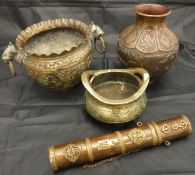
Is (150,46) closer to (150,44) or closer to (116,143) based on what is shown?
(150,44)

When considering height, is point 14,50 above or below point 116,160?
above

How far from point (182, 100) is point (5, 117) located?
0.85 meters

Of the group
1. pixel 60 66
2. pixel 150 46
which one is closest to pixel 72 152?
pixel 60 66

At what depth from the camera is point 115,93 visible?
145 centimetres

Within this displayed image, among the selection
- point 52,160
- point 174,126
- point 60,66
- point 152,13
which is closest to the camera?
point 52,160

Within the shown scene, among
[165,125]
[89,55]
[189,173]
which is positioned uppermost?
[89,55]

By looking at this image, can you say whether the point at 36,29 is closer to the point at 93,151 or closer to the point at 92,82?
the point at 92,82

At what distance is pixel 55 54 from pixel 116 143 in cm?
46

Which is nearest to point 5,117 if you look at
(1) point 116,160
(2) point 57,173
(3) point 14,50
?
(3) point 14,50

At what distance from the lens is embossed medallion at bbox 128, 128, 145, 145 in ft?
3.95

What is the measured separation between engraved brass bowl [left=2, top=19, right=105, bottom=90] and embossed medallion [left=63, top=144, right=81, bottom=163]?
361 millimetres

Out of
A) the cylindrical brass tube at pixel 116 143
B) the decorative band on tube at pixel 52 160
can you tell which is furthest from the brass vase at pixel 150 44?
the decorative band on tube at pixel 52 160

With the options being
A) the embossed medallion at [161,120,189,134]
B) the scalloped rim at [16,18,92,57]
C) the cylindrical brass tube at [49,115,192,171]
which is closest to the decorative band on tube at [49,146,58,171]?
the cylindrical brass tube at [49,115,192,171]

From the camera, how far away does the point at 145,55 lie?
1.40 m
